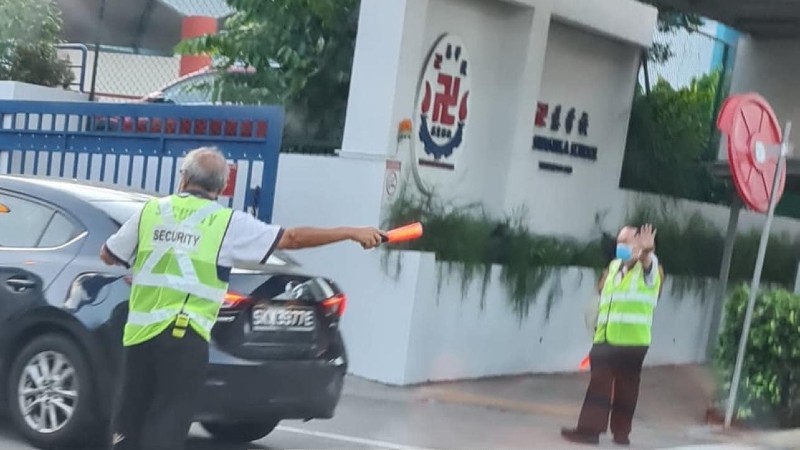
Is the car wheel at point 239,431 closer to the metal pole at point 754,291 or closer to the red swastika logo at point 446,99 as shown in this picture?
the metal pole at point 754,291

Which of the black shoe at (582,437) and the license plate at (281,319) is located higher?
the license plate at (281,319)

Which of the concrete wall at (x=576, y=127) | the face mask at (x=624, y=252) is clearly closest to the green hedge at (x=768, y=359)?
the face mask at (x=624, y=252)

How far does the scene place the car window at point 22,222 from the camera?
8383 mm

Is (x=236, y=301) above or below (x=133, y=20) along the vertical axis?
below

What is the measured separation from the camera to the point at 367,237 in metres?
6.10

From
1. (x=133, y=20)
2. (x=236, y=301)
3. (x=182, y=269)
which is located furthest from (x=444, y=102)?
(x=133, y=20)

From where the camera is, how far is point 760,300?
11.8 metres

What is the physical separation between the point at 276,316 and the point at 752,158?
4869 millimetres

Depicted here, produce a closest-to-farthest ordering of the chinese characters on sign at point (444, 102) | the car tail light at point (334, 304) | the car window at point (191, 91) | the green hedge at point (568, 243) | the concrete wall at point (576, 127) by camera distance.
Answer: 1. the car tail light at point (334, 304)
2. the green hedge at point (568, 243)
3. the chinese characters on sign at point (444, 102)
4. the concrete wall at point (576, 127)
5. the car window at point (191, 91)

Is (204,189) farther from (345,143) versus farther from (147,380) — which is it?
(345,143)

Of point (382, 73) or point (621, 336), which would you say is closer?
point (621, 336)

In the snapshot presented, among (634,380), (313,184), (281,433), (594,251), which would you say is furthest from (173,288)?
(594,251)

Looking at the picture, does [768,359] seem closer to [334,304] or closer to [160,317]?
[334,304]

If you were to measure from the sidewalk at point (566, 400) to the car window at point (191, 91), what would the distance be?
4200 mm
